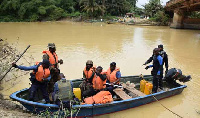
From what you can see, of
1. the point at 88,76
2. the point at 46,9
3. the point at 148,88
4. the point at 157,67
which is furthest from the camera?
the point at 46,9

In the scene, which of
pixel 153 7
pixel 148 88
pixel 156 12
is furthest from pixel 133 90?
pixel 153 7

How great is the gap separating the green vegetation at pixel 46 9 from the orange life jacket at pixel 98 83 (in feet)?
99.9

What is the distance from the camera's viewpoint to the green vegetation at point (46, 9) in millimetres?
33656

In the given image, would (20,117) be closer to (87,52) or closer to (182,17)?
(87,52)

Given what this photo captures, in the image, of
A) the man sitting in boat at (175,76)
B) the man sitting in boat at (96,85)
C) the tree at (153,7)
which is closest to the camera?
the man sitting in boat at (96,85)

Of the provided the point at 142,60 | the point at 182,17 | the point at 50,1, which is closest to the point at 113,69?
the point at 142,60

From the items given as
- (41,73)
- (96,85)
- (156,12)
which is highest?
(156,12)

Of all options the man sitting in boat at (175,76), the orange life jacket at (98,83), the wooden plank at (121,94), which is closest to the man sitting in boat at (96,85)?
the orange life jacket at (98,83)

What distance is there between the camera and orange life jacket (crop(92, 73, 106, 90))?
5285 mm

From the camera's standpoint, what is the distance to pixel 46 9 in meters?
35.4

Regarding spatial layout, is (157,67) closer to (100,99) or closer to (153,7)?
(100,99)

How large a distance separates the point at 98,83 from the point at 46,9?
33.4 m

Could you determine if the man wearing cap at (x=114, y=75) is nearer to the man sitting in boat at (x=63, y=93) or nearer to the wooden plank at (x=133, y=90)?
the wooden plank at (x=133, y=90)

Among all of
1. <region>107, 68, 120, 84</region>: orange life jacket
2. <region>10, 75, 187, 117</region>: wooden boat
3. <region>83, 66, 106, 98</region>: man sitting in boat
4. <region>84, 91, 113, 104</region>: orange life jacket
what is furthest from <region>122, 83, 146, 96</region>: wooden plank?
<region>84, 91, 113, 104</region>: orange life jacket
